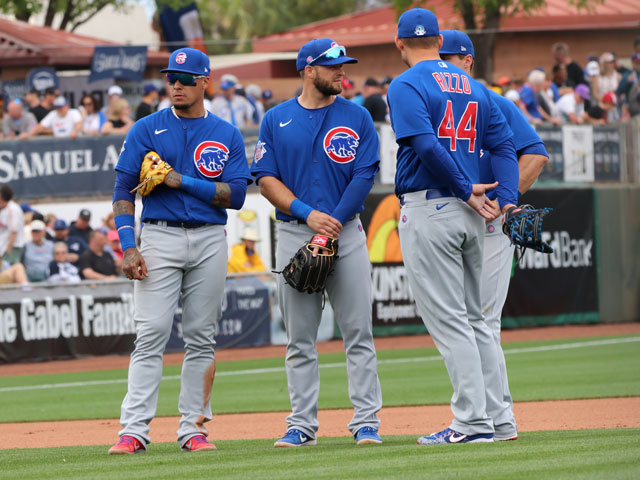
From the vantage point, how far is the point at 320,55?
6059 millimetres

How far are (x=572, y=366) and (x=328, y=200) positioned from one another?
7.37m

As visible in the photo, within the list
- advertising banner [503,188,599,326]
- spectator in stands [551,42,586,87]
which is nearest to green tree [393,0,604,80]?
spectator in stands [551,42,586,87]

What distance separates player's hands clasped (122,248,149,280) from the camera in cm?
598

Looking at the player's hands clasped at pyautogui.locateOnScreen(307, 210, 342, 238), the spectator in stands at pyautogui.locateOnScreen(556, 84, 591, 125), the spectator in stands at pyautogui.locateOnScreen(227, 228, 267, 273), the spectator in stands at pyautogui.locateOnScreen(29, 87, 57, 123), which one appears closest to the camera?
the player's hands clasped at pyautogui.locateOnScreen(307, 210, 342, 238)

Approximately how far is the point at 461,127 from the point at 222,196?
1.44 metres

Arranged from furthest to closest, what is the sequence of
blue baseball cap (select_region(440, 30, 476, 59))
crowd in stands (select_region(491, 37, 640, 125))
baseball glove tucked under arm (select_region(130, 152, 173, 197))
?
crowd in stands (select_region(491, 37, 640, 125))
blue baseball cap (select_region(440, 30, 476, 59))
baseball glove tucked under arm (select_region(130, 152, 173, 197))

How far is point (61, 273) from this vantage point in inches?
590

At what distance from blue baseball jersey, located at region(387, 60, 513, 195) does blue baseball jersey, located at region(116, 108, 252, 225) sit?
1.10m

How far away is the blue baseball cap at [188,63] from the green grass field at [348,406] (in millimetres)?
2178

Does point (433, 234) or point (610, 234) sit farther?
point (610, 234)

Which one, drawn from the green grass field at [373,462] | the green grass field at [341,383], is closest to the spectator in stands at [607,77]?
the green grass field at [341,383]

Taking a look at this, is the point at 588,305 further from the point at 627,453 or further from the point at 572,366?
the point at 627,453

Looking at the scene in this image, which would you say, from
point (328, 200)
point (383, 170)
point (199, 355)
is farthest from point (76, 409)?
point (383, 170)

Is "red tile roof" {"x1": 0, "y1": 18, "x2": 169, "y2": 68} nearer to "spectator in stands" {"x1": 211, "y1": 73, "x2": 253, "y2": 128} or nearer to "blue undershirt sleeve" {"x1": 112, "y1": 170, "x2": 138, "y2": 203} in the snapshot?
"spectator in stands" {"x1": 211, "y1": 73, "x2": 253, "y2": 128}
